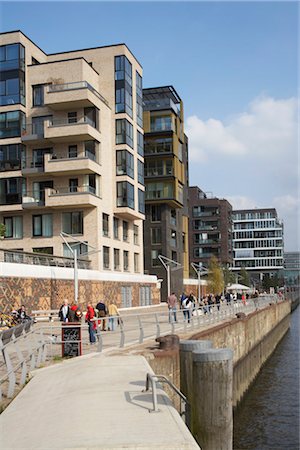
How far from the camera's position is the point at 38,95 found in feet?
166

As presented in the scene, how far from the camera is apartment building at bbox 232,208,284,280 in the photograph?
485 feet

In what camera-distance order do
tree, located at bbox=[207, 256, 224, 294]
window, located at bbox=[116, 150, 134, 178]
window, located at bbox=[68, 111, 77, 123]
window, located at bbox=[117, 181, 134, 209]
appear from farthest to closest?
tree, located at bbox=[207, 256, 224, 294]
window, located at bbox=[116, 150, 134, 178]
window, located at bbox=[117, 181, 134, 209]
window, located at bbox=[68, 111, 77, 123]

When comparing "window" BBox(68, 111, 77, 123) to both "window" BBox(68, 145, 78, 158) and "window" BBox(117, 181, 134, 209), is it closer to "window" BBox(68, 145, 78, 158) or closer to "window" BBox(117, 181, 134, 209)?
"window" BBox(68, 145, 78, 158)

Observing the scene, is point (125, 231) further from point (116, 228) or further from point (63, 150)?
point (63, 150)

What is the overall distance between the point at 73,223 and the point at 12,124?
10.4m

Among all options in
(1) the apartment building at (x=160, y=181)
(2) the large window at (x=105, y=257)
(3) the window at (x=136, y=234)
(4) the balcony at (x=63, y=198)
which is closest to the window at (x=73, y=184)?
(4) the balcony at (x=63, y=198)

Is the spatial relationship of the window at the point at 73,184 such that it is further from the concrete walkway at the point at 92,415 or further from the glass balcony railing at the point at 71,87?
the concrete walkway at the point at 92,415

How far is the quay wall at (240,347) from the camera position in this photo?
1324 centimetres

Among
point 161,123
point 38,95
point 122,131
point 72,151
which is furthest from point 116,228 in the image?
point 161,123

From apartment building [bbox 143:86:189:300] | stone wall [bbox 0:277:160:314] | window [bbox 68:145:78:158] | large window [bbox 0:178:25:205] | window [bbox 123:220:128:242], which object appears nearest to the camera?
stone wall [bbox 0:277:160:314]

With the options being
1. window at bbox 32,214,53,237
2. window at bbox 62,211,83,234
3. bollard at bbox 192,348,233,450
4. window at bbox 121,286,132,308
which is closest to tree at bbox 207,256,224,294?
window at bbox 121,286,132,308

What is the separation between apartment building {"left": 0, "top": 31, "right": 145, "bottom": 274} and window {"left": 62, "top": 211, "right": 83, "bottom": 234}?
0.28 ft

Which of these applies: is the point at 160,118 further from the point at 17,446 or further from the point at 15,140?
the point at 17,446

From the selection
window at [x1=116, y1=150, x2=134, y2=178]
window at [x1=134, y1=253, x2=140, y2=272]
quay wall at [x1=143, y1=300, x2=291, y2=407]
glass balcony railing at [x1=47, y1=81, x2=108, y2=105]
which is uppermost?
glass balcony railing at [x1=47, y1=81, x2=108, y2=105]
